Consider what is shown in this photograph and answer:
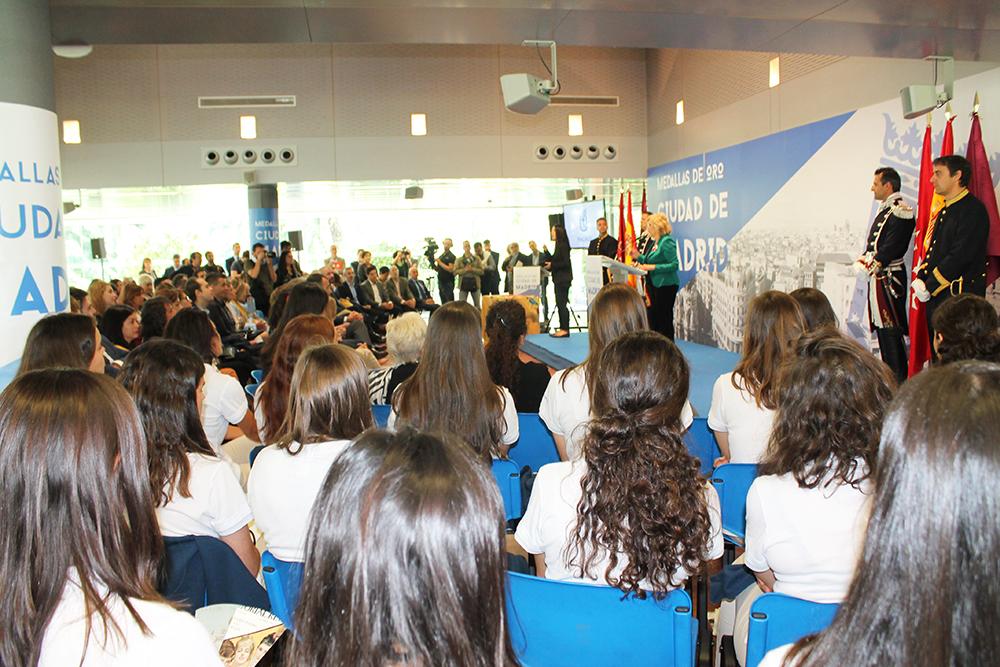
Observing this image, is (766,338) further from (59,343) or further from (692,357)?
(692,357)

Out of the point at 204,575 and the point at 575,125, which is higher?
the point at 575,125

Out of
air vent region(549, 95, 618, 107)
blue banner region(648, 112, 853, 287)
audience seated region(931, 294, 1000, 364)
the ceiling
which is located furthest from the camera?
air vent region(549, 95, 618, 107)

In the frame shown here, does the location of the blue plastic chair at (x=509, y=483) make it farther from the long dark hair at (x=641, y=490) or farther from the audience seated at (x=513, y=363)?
the audience seated at (x=513, y=363)

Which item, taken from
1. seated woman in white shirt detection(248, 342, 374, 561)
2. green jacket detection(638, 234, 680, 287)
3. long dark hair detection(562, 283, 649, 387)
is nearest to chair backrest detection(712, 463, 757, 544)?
long dark hair detection(562, 283, 649, 387)

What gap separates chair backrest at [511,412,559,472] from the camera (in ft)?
12.2

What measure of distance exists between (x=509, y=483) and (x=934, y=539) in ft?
6.98

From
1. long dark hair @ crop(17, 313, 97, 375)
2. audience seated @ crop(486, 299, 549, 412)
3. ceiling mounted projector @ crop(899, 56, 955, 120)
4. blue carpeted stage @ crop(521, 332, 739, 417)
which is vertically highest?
ceiling mounted projector @ crop(899, 56, 955, 120)

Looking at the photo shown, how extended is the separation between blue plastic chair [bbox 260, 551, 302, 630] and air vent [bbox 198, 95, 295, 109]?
38.4 ft

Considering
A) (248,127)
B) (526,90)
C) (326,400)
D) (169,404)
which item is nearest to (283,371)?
(169,404)

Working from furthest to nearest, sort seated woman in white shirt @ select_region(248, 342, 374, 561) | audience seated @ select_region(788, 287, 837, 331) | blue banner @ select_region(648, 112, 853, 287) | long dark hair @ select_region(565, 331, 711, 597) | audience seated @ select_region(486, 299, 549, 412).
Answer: blue banner @ select_region(648, 112, 853, 287)
audience seated @ select_region(486, 299, 549, 412)
audience seated @ select_region(788, 287, 837, 331)
seated woman in white shirt @ select_region(248, 342, 374, 561)
long dark hair @ select_region(565, 331, 711, 597)

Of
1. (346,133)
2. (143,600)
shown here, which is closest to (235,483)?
(143,600)

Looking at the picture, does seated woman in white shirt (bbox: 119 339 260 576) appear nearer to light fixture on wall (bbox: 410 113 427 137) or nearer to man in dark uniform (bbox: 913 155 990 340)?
man in dark uniform (bbox: 913 155 990 340)

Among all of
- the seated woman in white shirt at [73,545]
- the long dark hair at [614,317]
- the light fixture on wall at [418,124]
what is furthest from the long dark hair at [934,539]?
the light fixture on wall at [418,124]

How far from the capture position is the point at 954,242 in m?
5.50
